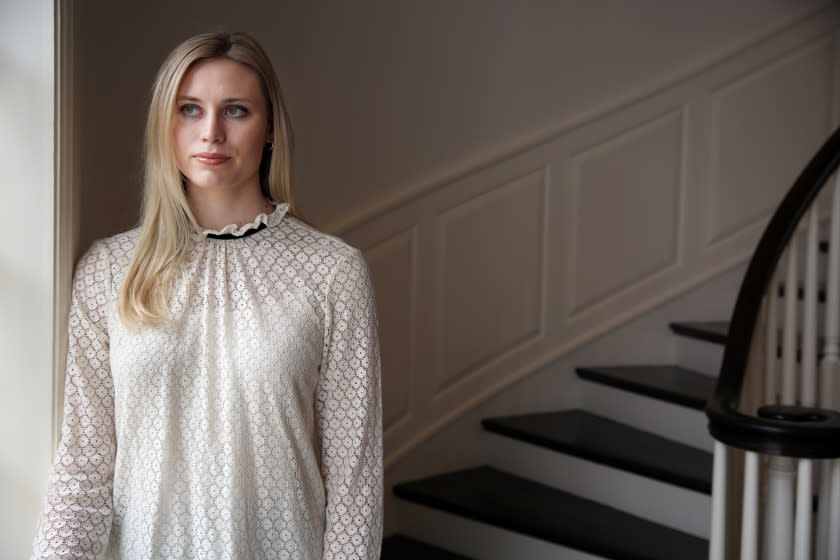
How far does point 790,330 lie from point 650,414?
47.4 inches

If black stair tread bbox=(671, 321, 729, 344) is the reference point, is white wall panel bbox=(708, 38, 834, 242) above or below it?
above

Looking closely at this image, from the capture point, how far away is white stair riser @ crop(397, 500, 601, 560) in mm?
3467

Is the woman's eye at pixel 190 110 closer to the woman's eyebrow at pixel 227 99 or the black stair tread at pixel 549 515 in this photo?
the woman's eyebrow at pixel 227 99

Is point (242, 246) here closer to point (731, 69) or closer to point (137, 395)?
point (137, 395)

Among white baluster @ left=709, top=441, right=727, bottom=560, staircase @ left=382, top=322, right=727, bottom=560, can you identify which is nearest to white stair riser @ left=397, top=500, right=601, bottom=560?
staircase @ left=382, top=322, right=727, bottom=560

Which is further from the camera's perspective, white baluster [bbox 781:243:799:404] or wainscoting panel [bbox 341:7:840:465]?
wainscoting panel [bbox 341:7:840:465]

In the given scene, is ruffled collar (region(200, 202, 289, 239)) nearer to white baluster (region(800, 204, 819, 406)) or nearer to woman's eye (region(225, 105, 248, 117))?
woman's eye (region(225, 105, 248, 117))

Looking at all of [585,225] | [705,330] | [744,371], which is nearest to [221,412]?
[744,371]

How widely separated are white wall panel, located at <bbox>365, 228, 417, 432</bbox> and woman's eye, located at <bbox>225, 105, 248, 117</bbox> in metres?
1.65

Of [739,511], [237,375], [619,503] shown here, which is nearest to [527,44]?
[619,503]

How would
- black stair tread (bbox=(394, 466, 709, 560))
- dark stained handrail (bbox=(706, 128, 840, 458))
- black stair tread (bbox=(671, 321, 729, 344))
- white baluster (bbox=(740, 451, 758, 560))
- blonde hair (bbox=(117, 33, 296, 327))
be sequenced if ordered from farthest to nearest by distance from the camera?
black stair tread (bbox=(671, 321, 729, 344)) < black stair tread (bbox=(394, 466, 709, 560)) < white baluster (bbox=(740, 451, 758, 560)) < dark stained handrail (bbox=(706, 128, 840, 458)) < blonde hair (bbox=(117, 33, 296, 327))

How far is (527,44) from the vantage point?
160 inches

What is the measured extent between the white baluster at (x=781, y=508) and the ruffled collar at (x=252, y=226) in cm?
120

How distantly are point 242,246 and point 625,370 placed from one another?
247 centimetres
